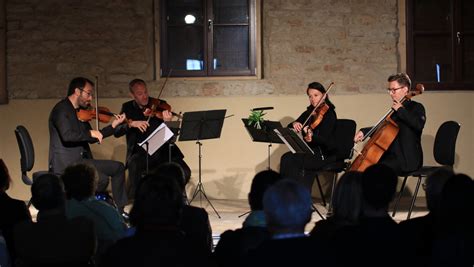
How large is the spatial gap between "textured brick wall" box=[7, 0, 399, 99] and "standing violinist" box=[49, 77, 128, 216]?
146cm

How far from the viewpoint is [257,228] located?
3.53 m

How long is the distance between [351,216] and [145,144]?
13.3 ft

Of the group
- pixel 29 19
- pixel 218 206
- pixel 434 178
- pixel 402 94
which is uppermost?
pixel 29 19

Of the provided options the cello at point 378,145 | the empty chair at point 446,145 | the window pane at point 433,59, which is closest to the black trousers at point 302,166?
the cello at point 378,145

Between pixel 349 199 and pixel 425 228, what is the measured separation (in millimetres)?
426

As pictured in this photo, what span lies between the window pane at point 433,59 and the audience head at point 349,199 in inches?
217

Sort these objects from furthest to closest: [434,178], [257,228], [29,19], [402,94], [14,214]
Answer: [29,19]
[402,94]
[14,214]
[434,178]
[257,228]

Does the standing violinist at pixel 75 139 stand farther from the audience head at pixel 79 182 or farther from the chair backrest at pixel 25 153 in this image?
the audience head at pixel 79 182

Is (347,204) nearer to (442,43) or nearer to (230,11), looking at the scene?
(230,11)

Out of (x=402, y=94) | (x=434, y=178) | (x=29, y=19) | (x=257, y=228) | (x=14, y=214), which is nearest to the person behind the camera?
(x=257, y=228)

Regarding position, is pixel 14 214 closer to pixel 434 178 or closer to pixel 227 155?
pixel 434 178

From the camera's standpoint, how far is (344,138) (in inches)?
305

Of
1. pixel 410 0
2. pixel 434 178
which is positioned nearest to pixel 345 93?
pixel 410 0

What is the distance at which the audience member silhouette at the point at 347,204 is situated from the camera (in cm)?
353
